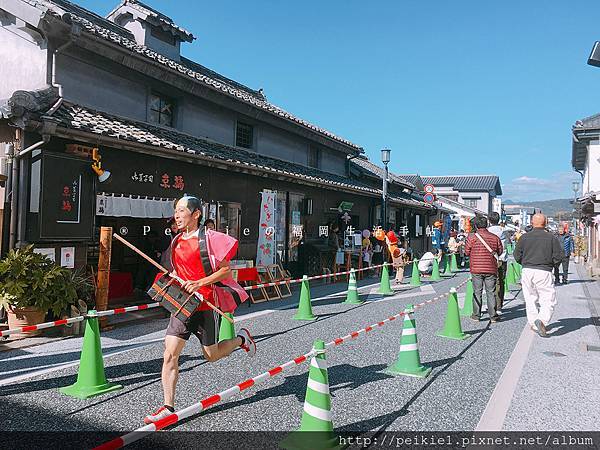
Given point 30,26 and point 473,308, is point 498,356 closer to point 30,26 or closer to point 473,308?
point 473,308

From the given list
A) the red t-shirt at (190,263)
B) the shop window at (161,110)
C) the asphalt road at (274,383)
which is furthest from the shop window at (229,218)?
the red t-shirt at (190,263)

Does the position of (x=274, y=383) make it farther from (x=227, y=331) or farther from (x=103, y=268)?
(x=103, y=268)

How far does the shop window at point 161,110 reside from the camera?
1176 centimetres

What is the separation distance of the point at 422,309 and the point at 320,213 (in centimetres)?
715

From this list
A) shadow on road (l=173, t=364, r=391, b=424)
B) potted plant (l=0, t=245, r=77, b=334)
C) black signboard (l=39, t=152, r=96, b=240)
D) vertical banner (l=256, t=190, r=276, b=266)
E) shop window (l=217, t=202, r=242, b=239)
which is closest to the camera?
shadow on road (l=173, t=364, r=391, b=424)

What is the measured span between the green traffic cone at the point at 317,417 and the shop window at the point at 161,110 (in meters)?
9.76

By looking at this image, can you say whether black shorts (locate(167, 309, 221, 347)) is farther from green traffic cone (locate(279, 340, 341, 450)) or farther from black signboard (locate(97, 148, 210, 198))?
black signboard (locate(97, 148, 210, 198))

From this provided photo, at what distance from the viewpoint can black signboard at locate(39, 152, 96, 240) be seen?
24.8 ft

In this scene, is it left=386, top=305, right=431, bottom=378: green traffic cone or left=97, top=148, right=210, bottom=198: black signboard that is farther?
left=97, top=148, right=210, bottom=198: black signboard

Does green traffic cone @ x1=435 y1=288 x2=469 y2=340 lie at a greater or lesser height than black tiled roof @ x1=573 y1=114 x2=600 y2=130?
lesser

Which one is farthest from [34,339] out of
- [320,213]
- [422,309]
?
[320,213]

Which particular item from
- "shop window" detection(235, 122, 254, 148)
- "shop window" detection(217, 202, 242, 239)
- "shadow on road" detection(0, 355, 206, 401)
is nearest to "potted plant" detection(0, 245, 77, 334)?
"shadow on road" detection(0, 355, 206, 401)

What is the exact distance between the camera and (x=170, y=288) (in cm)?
404

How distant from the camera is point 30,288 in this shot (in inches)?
272
